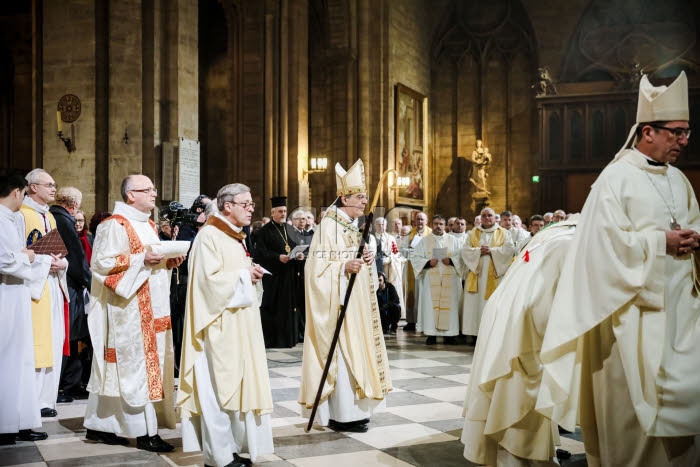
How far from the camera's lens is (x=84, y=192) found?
11672mm

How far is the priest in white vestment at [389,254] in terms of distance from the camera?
1223 centimetres

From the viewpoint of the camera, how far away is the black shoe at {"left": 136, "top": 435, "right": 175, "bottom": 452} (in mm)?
5039

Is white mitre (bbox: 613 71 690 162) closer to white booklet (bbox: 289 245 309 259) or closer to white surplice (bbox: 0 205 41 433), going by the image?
white surplice (bbox: 0 205 41 433)

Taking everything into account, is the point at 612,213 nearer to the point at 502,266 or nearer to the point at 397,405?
the point at 397,405

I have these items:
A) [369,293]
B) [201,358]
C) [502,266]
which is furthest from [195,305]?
[502,266]

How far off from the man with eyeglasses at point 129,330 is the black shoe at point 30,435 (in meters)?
0.32

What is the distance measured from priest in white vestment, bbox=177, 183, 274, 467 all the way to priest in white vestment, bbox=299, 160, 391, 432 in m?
0.99

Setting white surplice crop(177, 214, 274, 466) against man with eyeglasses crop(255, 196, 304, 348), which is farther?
man with eyeglasses crop(255, 196, 304, 348)

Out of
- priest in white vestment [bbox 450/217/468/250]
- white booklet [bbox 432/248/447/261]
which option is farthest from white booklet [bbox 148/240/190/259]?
priest in white vestment [bbox 450/217/468/250]

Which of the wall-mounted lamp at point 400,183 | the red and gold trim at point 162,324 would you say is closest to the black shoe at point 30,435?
the red and gold trim at point 162,324

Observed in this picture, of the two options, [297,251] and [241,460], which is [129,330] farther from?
[297,251]

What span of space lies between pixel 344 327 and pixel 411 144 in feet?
54.9

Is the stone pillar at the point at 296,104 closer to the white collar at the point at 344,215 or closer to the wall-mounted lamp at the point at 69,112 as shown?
the wall-mounted lamp at the point at 69,112

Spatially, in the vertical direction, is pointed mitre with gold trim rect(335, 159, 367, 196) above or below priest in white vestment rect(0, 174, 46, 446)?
above
